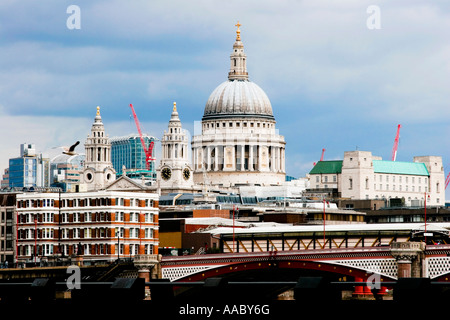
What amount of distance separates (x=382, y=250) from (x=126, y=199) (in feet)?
162

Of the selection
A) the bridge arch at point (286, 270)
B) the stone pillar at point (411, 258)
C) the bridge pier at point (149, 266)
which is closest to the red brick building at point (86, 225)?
the bridge pier at point (149, 266)

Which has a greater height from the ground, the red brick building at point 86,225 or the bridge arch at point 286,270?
the red brick building at point 86,225

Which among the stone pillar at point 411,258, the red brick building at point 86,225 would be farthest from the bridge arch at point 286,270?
the red brick building at point 86,225

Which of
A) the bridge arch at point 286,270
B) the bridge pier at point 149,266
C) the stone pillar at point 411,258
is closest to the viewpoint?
the stone pillar at point 411,258

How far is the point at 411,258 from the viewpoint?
13312 centimetres

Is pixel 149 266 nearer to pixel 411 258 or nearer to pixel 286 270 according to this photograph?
pixel 286 270

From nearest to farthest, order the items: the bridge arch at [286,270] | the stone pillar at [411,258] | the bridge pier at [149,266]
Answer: the stone pillar at [411,258] < the bridge arch at [286,270] < the bridge pier at [149,266]

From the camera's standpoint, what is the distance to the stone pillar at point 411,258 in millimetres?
132625

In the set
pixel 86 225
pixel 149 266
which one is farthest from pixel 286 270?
pixel 86 225

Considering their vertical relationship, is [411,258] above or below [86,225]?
below

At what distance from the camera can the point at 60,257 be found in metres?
167

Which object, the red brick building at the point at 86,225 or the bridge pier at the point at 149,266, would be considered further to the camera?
the red brick building at the point at 86,225

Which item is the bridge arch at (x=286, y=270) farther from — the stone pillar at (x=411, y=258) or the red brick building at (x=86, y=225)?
the red brick building at (x=86, y=225)
